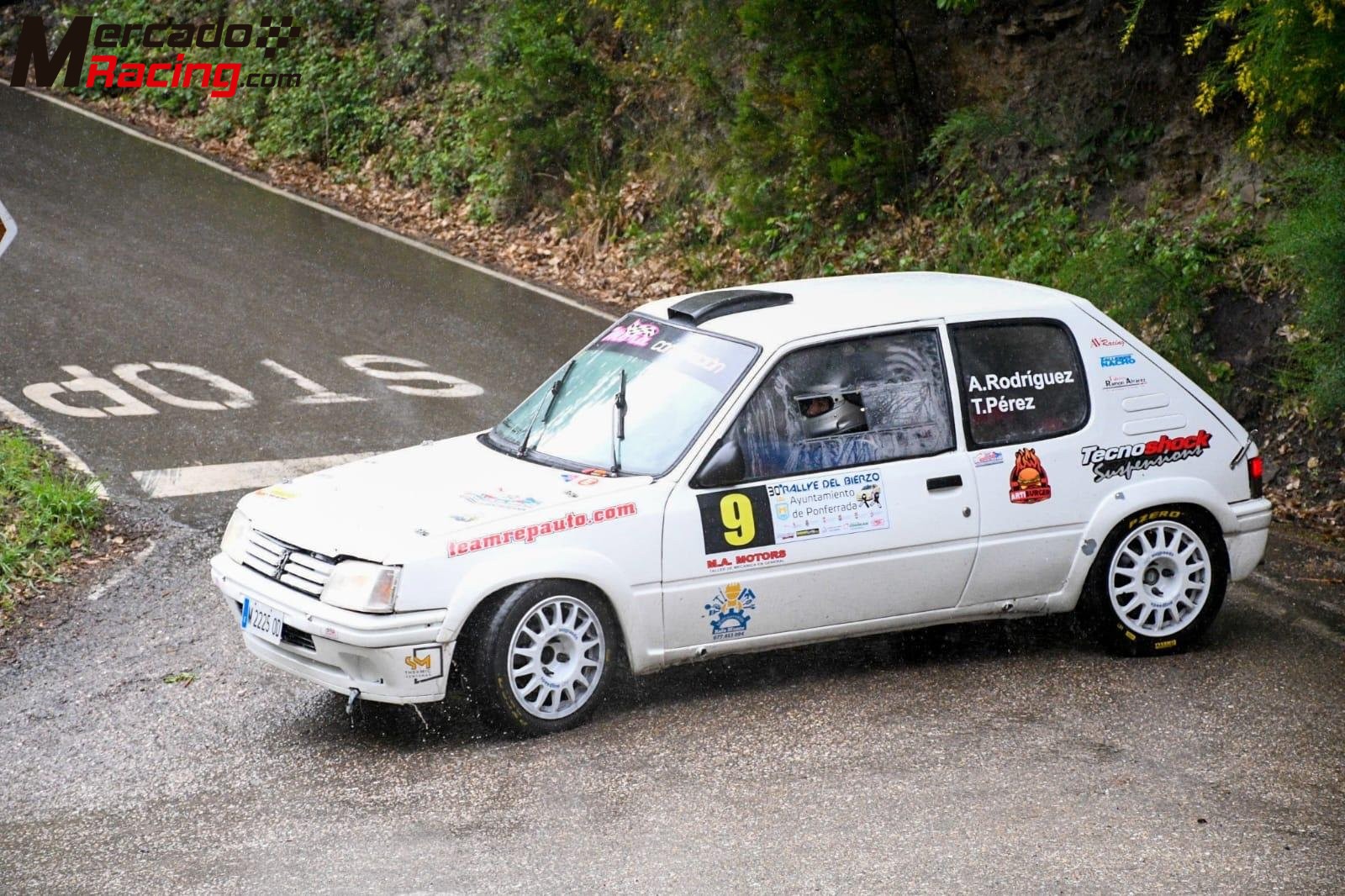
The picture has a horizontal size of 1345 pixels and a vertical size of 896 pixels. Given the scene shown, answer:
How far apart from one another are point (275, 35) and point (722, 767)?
70.9 ft

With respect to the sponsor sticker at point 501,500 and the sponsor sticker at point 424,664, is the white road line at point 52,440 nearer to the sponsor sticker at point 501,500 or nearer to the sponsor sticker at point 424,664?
the sponsor sticker at point 501,500

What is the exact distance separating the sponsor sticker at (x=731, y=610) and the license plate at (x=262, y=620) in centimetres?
175

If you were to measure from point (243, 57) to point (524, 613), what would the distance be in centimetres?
2090

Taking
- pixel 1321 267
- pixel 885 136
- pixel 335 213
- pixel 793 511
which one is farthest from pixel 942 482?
pixel 335 213

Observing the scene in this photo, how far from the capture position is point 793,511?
645 cm

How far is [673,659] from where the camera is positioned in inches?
252

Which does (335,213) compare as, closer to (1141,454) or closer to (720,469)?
(720,469)

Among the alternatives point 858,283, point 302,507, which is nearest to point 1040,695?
point 858,283

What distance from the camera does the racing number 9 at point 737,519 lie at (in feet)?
20.9

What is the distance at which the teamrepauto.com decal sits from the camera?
24344 mm

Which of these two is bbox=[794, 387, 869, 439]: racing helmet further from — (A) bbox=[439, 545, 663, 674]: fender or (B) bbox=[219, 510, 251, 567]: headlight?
(B) bbox=[219, 510, 251, 567]: headlight

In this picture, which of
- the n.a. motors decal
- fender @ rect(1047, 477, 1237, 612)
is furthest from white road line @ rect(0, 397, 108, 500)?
the n.a. motors decal

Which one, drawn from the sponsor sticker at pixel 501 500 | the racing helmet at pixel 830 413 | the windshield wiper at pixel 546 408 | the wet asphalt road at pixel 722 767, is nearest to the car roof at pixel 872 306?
the racing helmet at pixel 830 413

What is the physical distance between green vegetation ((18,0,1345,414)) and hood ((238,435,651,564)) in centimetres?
537
